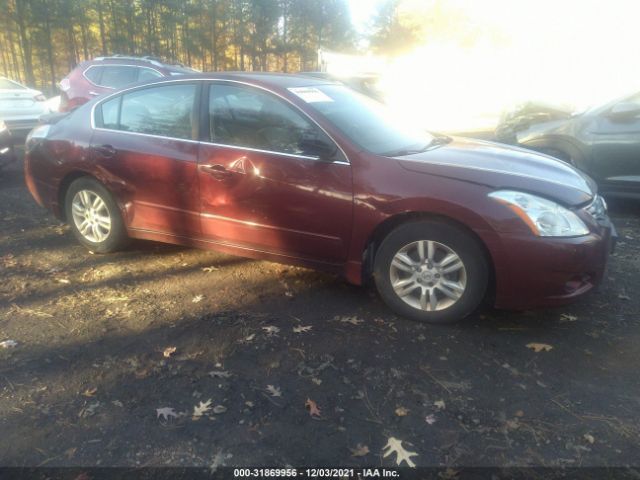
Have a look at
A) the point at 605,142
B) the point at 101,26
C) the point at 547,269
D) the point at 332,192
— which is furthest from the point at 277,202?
the point at 101,26

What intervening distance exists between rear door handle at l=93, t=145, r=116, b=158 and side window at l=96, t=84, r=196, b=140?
199 millimetres

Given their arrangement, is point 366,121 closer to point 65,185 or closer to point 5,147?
point 65,185

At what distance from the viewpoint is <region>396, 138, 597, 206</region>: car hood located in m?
3.34

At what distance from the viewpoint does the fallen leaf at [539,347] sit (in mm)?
3283

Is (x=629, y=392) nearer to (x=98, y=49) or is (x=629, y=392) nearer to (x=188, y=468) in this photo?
(x=188, y=468)

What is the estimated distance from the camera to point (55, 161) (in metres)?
4.80

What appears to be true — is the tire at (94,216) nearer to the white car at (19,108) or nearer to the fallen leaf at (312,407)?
the fallen leaf at (312,407)

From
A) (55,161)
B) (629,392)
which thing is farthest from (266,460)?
(55,161)

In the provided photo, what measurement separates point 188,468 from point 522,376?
1.93 metres

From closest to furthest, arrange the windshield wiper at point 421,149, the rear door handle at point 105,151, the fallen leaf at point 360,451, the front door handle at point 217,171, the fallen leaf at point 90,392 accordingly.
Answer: the fallen leaf at point 360,451, the fallen leaf at point 90,392, the windshield wiper at point 421,149, the front door handle at point 217,171, the rear door handle at point 105,151

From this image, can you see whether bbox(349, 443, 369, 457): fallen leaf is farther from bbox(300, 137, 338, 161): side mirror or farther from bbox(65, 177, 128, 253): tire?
bbox(65, 177, 128, 253): tire

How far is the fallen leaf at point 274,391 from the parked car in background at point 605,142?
5262 millimetres

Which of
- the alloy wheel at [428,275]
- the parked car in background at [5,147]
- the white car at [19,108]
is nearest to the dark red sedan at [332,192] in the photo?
the alloy wheel at [428,275]

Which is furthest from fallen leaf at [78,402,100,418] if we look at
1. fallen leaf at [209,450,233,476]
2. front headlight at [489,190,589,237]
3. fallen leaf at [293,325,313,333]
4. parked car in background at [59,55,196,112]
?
parked car in background at [59,55,196,112]
